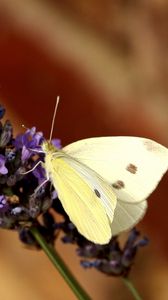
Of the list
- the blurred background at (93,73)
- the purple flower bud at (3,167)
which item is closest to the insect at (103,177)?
the purple flower bud at (3,167)

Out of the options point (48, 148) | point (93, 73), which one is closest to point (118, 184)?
point (48, 148)

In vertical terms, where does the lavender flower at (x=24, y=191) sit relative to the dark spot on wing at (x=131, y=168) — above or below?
below

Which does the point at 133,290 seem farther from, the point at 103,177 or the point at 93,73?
the point at 93,73

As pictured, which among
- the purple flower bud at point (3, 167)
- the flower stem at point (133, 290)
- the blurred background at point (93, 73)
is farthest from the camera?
the blurred background at point (93, 73)

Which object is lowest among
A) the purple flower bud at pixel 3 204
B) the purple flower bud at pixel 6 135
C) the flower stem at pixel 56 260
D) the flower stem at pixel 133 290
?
the flower stem at pixel 133 290

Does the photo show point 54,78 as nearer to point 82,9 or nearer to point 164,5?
point 82,9

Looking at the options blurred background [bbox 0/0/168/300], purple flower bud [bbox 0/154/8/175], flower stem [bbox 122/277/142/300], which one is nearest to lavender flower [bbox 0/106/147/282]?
purple flower bud [bbox 0/154/8/175]

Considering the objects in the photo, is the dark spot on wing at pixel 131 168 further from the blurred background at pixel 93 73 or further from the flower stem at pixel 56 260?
the blurred background at pixel 93 73

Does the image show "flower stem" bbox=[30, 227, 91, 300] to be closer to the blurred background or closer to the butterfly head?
the butterfly head
